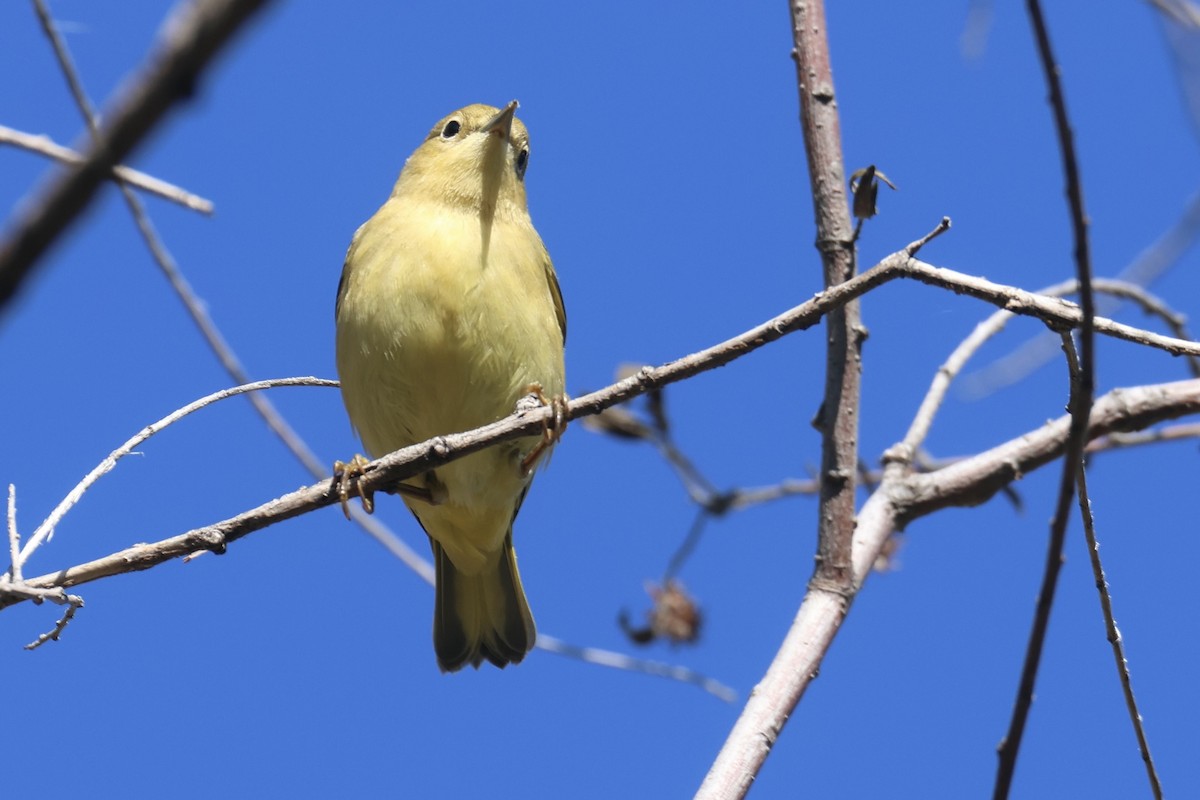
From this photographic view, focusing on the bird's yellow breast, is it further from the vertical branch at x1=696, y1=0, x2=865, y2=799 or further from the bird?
the vertical branch at x1=696, y1=0, x2=865, y2=799

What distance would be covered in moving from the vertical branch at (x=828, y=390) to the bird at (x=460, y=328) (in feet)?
3.02

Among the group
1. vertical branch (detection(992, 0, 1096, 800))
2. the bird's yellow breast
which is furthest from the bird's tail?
vertical branch (detection(992, 0, 1096, 800))

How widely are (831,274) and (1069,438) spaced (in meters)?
2.66

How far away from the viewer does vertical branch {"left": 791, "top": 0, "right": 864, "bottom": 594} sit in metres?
4.10

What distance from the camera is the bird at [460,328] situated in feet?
16.8

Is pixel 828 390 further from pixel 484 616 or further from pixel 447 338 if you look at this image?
pixel 484 616

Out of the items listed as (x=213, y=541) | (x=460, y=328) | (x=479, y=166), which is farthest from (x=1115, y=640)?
(x=479, y=166)

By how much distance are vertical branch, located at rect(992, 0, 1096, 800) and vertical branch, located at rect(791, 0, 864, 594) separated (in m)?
2.27

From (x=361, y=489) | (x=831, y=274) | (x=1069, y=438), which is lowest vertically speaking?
(x=1069, y=438)

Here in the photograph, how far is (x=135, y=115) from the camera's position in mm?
807

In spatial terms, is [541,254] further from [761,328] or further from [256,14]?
[256,14]

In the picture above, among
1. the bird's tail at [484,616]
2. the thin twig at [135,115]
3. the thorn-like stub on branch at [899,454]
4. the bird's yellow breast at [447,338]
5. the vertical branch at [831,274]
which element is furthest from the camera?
the bird's tail at [484,616]

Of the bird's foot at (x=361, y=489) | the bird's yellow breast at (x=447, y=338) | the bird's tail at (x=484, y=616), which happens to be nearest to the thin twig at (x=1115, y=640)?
the bird's foot at (x=361, y=489)

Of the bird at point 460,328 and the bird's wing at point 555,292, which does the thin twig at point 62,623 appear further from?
the bird's wing at point 555,292
